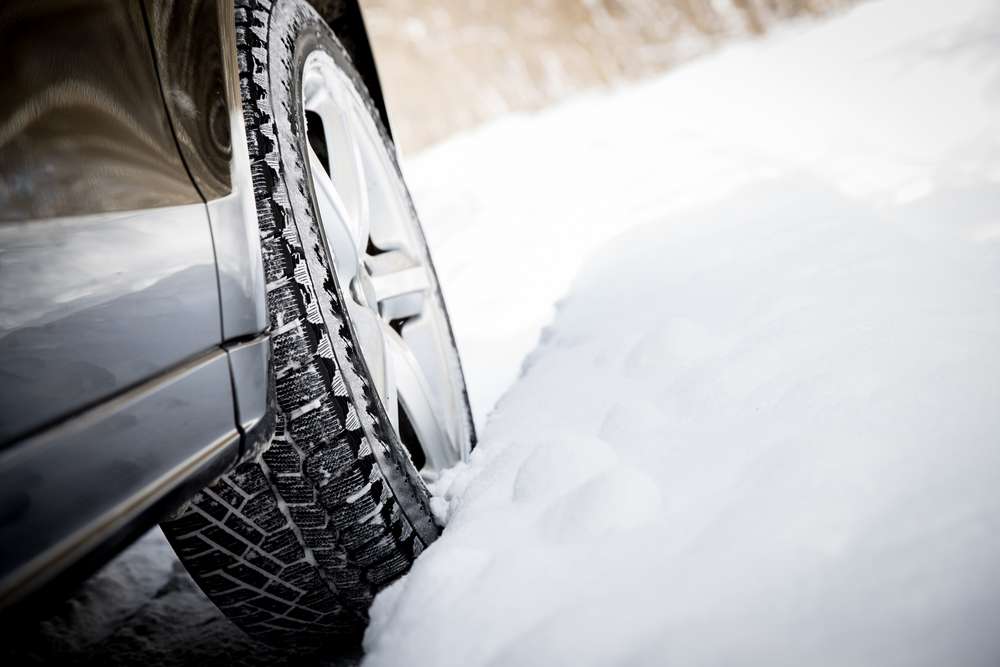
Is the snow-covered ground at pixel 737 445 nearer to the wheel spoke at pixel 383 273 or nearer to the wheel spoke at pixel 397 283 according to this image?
the wheel spoke at pixel 383 273

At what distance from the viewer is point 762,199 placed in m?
1.60

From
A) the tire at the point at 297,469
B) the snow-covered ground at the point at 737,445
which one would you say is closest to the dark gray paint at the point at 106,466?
the tire at the point at 297,469

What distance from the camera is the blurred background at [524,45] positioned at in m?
3.92

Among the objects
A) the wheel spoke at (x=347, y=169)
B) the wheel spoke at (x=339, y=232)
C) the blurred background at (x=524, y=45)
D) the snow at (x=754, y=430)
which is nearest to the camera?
the snow at (x=754, y=430)

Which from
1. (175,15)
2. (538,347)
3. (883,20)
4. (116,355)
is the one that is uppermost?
(175,15)

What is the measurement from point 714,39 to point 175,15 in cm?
443

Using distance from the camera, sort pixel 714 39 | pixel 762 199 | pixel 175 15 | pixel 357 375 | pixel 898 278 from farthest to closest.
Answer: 1. pixel 714 39
2. pixel 762 199
3. pixel 898 278
4. pixel 357 375
5. pixel 175 15

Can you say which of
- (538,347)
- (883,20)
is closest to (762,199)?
(538,347)

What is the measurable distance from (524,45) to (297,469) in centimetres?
418

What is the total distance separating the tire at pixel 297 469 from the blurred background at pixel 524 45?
3.40 m

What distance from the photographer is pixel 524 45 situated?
160 inches

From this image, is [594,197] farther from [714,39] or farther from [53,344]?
[714,39]

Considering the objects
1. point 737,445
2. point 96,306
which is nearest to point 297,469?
point 96,306

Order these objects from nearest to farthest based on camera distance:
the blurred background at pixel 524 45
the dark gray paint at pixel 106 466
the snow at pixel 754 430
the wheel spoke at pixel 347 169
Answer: the dark gray paint at pixel 106 466, the snow at pixel 754 430, the wheel spoke at pixel 347 169, the blurred background at pixel 524 45
